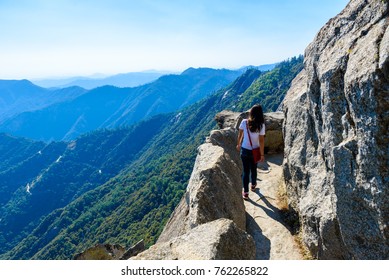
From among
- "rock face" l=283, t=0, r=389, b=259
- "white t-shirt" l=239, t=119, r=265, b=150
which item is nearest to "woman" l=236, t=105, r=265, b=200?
"white t-shirt" l=239, t=119, r=265, b=150

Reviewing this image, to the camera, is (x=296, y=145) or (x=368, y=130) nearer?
(x=368, y=130)

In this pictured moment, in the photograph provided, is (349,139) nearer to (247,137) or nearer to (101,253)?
(247,137)

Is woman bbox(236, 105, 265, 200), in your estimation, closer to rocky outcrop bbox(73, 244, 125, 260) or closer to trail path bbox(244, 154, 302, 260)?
trail path bbox(244, 154, 302, 260)

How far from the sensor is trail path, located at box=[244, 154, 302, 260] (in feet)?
37.8

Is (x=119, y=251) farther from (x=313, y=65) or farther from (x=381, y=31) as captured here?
(x=381, y=31)

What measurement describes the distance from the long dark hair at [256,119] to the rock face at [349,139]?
7.00 ft

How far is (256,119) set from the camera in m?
13.4

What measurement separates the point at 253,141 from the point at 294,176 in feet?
7.62

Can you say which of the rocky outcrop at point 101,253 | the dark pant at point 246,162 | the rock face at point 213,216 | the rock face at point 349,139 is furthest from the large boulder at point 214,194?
the rocky outcrop at point 101,253

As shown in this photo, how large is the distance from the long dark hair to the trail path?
406cm

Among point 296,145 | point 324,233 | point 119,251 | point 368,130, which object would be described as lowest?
point 119,251

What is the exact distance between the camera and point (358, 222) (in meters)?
8.09

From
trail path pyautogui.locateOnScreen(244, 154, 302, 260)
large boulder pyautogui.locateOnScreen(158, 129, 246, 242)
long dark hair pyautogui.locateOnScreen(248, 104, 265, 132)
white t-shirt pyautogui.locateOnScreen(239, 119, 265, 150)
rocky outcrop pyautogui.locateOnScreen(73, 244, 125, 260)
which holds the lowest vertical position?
rocky outcrop pyautogui.locateOnScreen(73, 244, 125, 260)
